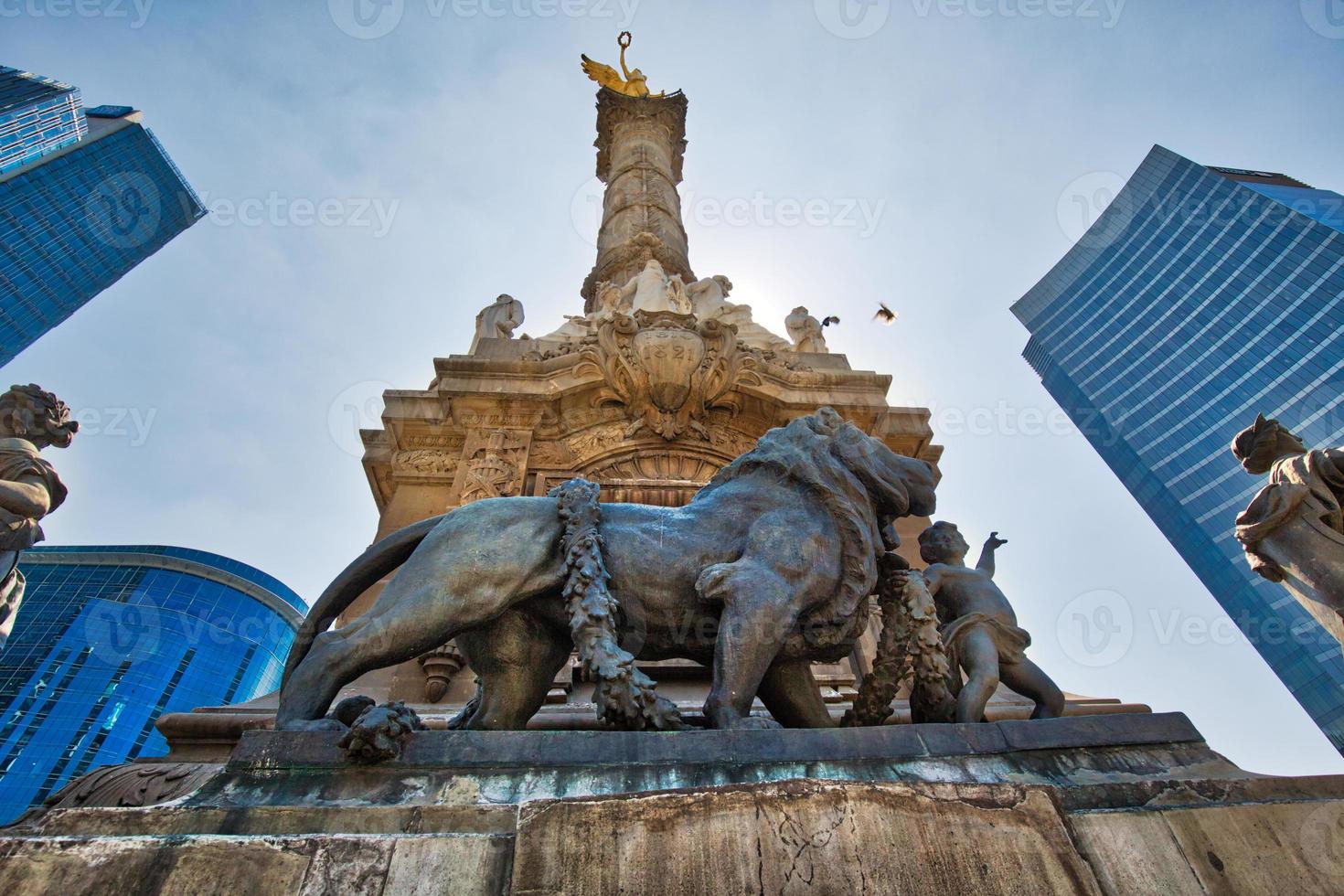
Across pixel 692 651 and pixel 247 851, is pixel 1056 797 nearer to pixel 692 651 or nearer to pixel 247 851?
pixel 692 651

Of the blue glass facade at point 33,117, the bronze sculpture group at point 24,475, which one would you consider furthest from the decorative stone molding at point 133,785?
the blue glass facade at point 33,117

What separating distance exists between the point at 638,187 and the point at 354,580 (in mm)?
13594

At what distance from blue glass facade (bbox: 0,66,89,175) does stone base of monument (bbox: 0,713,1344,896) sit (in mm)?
79361

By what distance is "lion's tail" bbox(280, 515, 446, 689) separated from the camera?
3557mm

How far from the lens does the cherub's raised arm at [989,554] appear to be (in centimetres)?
517

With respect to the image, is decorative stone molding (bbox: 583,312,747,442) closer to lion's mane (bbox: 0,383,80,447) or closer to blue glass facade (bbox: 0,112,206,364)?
lion's mane (bbox: 0,383,80,447)

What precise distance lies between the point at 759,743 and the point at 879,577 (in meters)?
1.44

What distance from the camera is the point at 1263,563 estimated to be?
497 cm

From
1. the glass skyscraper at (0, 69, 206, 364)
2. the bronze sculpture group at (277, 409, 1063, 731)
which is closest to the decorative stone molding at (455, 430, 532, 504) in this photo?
the bronze sculpture group at (277, 409, 1063, 731)

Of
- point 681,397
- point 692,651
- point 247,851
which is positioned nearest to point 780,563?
point 692,651

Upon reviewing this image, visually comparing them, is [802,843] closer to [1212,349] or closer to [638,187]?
[638,187]

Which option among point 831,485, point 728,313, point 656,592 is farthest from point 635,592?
point 728,313

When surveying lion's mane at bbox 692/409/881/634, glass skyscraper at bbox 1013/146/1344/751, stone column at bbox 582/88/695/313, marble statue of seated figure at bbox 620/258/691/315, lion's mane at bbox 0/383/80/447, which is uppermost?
glass skyscraper at bbox 1013/146/1344/751

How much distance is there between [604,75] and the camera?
21406 mm
